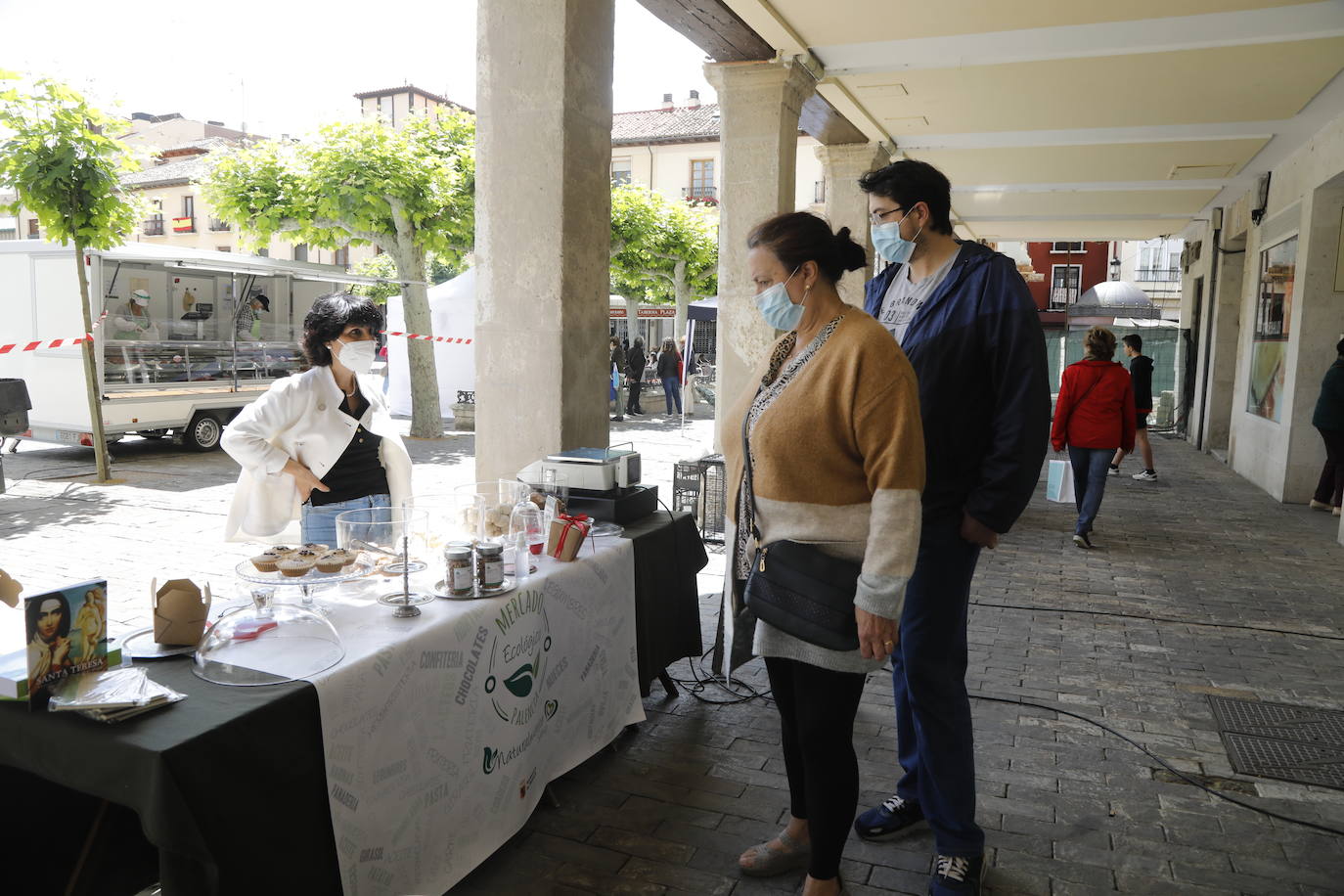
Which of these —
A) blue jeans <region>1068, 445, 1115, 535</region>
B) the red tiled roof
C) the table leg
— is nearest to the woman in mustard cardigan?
the table leg

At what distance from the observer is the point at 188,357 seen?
13.0 meters

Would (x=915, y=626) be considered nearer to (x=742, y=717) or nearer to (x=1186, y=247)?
(x=742, y=717)

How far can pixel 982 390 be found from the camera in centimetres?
253

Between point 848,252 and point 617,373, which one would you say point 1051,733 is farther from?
point 617,373

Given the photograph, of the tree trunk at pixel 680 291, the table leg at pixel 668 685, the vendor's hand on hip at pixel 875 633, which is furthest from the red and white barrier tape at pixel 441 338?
the vendor's hand on hip at pixel 875 633

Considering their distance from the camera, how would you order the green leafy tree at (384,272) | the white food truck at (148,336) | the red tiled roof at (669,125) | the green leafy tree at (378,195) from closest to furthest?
the white food truck at (148,336) < the green leafy tree at (378,195) < the green leafy tree at (384,272) < the red tiled roof at (669,125)

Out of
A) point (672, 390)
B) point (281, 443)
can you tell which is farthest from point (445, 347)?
point (281, 443)

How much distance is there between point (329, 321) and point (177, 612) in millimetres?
1708

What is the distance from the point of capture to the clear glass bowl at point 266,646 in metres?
2.02

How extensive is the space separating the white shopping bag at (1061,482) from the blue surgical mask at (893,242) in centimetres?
581

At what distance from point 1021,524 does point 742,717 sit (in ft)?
18.6

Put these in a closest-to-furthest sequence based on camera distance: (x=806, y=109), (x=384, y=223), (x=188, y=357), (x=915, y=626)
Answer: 1. (x=915, y=626)
2. (x=806, y=109)
3. (x=188, y=357)
4. (x=384, y=223)

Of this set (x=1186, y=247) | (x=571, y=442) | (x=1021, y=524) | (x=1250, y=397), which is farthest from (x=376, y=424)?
(x=1186, y=247)

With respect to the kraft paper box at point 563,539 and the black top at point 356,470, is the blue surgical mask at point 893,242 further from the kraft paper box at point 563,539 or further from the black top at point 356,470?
the black top at point 356,470
